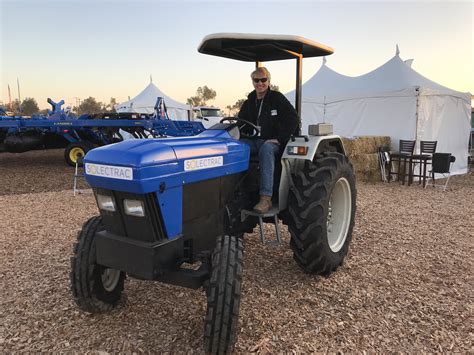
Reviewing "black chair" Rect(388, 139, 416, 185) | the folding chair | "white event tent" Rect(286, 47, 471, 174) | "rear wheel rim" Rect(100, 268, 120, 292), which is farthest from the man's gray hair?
"white event tent" Rect(286, 47, 471, 174)

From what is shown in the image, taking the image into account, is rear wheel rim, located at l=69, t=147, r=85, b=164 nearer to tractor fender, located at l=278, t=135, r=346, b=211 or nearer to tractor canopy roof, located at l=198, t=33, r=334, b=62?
tractor canopy roof, located at l=198, t=33, r=334, b=62

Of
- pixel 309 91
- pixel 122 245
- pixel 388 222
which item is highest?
pixel 309 91

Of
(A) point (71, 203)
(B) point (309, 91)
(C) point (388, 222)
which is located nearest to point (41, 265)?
(A) point (71, 203)

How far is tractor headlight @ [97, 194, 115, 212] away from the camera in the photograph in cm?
229

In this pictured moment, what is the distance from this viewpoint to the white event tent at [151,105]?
18.8 meters

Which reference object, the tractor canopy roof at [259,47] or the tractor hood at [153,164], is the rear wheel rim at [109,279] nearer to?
the tractor hood at [153,164]

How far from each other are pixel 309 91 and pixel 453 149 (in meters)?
4.55

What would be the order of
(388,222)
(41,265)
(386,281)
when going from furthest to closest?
(388,222) → (41,265) → (386,281)

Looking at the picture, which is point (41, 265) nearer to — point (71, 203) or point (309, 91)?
point (71, 203)

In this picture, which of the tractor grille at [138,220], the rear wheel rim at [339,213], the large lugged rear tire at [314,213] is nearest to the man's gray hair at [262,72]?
the large lugged rear tire at [314,213]

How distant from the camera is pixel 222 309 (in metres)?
2.10

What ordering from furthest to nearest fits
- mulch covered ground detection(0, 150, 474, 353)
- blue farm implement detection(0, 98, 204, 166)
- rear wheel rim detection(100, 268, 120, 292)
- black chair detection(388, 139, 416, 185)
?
1. blue farm implement detection(0, 98, 204, 166)
2. black chair detection(388, 139, 416, 185)
3. rear wheel rim detection(100, 268, 120, 292)
4. mulch covered ground detection(0, 150, 474, 353)

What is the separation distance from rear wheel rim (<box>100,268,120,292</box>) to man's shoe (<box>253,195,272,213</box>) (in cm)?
115

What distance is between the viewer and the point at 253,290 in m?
3.07
